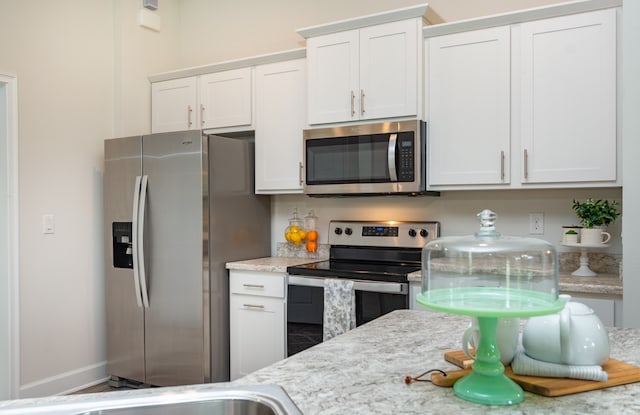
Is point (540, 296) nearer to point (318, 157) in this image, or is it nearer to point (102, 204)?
point (318, 157)

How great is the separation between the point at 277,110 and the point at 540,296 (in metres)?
2.72

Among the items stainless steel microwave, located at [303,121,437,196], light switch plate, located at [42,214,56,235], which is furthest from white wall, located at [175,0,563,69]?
light switch plate, located at [42,214,56,235]

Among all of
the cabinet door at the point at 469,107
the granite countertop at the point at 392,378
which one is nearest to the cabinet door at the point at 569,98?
the cabinet door at the point at 469,107

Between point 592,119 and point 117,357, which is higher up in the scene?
point 592,119

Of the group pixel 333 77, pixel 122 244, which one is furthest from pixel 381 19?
pixel 122 244

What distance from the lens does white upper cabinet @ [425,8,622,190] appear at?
2.55 m

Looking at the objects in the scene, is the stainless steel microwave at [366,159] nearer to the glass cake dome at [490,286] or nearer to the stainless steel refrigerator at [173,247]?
the stainless steel refrigerator at [173,247]

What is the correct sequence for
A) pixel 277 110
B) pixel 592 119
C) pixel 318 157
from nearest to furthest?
1. pixel 592 119
2. pixel 318 157
3. pixel 277 110

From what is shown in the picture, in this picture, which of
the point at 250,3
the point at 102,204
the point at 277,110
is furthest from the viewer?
the point at 250,3

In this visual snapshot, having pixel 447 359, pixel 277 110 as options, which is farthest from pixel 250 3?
pixel 447 359

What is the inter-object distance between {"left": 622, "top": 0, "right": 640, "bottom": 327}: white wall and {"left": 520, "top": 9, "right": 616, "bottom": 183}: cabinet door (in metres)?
0.20

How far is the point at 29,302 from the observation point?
10.9ft

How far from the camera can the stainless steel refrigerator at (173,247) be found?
322cm

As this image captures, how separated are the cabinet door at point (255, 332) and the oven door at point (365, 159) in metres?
0.77
